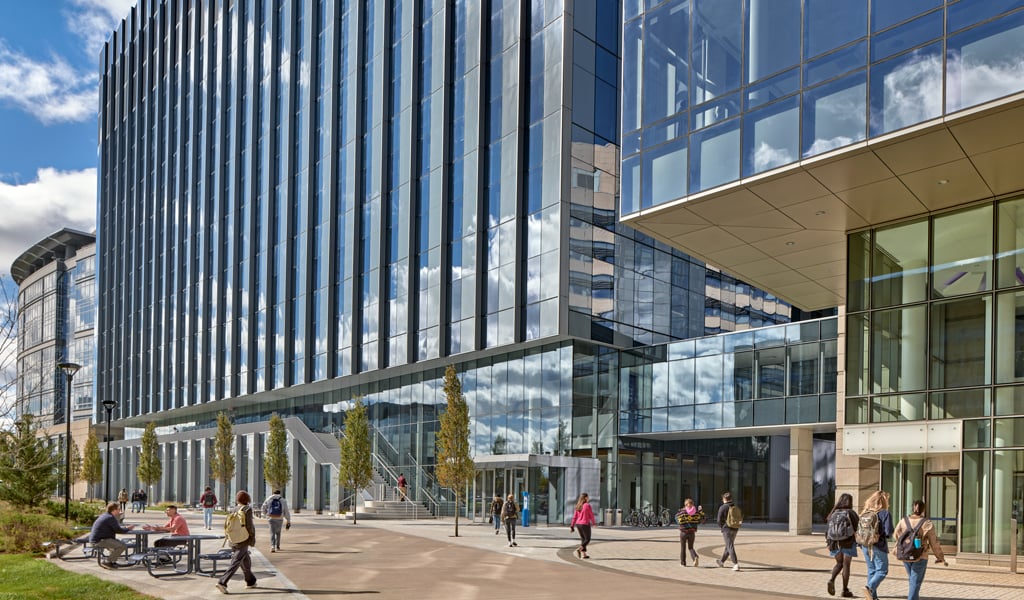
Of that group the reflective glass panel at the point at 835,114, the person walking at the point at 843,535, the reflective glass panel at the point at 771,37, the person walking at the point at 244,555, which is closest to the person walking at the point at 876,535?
the person walking at the point at 843,535

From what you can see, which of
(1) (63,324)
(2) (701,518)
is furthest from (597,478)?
(1) (63,324)

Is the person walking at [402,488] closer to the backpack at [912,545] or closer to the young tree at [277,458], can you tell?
the young tree at [277,458]

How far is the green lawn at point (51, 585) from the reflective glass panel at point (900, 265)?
1825 cm

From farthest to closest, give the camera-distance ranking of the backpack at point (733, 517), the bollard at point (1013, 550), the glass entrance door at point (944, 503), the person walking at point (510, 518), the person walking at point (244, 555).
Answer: the person walking at point (510, 518), the glass entrance door at point (944, 503), the backpack at point (733, 517), the bollard at point (1013, 550), the person walking at point (244, 555)

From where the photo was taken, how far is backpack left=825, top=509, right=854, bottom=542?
15955 millimetres

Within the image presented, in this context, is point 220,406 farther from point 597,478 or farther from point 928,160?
point 928,160

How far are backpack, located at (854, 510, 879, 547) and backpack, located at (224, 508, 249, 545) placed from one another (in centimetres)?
1006

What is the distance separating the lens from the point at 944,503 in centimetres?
2234

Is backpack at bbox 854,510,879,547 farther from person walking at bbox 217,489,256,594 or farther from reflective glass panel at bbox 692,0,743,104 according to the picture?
reflective glass panel at bbox 692,0,743,104

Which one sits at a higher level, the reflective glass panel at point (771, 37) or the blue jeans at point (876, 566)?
the reflective glass panel at point (771, 37)

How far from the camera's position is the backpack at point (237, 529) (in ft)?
51.9

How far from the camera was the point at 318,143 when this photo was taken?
55844 millimetres

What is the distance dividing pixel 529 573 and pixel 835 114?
37.4 ft

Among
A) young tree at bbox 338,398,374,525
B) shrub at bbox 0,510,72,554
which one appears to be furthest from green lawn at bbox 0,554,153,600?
young tree at bbox 338,398,374,525
